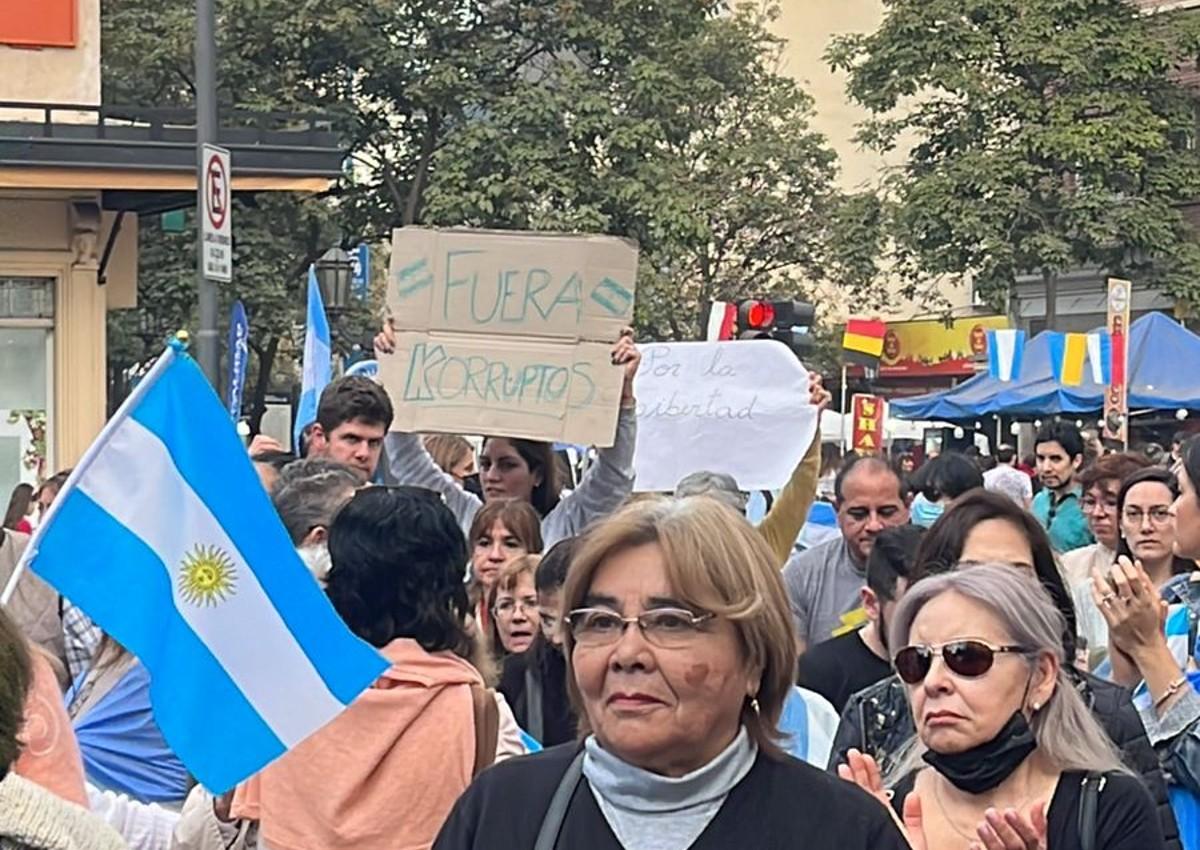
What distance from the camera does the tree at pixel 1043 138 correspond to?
117ft

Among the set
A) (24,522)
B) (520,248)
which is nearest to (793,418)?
(520,248)

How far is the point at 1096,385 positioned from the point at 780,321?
17.8 metres

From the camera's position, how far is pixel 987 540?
4633mm

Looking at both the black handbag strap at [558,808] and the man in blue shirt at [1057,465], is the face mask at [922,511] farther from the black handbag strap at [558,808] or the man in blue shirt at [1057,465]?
the black handbag strap at [558,808]

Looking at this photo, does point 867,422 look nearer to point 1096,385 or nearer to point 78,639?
point 78,639

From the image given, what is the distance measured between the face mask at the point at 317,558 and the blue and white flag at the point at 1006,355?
2479 centimetres

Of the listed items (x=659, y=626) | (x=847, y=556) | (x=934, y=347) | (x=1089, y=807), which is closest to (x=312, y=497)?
(x=847, y=556)

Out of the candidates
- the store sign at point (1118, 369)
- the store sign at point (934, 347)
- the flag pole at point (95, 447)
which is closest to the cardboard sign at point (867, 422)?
the store sign at point (1118, 369)

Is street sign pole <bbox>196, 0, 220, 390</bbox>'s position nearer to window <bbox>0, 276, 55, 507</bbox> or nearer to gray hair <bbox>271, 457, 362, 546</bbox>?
window <bbox>0, 276, 55, 507</bbox>

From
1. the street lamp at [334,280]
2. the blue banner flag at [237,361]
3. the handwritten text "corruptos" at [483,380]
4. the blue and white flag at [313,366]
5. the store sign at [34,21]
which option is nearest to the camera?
the handwritten text "corruptos" at [483,380]

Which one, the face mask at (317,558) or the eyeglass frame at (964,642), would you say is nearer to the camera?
the eyeglass frame at (964,642)

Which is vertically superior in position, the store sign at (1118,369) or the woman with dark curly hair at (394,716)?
the store sign at (1118,369)

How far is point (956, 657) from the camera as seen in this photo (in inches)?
142

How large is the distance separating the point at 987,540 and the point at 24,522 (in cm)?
778
